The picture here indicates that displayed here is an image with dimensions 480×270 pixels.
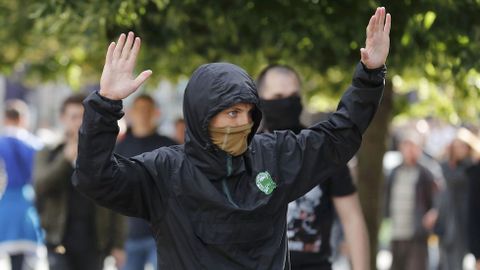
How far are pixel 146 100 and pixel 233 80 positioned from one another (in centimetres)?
562

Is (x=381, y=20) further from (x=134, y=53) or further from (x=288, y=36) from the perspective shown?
(x=288, y=36)

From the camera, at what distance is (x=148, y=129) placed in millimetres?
9375

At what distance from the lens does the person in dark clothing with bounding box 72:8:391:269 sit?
12.8 feet

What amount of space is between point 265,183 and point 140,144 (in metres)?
5.28

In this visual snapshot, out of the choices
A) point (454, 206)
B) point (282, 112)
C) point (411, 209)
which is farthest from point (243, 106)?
point (411, 209)

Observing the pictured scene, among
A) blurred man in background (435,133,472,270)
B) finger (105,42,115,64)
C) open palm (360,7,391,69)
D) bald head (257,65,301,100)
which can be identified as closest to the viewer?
finger (105,42,115,64)

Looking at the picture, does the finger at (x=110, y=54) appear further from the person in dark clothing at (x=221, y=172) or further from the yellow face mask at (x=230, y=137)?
the yellow face mask at (x=230, y=137)

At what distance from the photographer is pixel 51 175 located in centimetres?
789

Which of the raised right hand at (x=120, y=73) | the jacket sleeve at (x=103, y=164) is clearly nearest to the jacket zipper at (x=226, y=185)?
the jacket sleeve at (x=103, y=164)

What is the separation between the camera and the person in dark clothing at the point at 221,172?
3.90m

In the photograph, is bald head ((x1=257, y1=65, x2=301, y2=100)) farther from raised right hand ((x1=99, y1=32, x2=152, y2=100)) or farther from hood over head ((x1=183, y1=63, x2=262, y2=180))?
raised right hand ((x1=99, y1=32, x2=152, y2=100))

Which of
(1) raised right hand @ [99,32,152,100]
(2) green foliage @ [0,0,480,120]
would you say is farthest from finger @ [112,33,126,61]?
(2) green foliage @ [0,0,480,120]

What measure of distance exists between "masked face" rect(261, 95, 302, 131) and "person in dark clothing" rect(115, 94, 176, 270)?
3607 millimetres

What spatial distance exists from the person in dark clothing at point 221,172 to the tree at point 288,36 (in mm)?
2238
